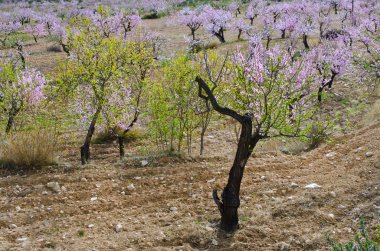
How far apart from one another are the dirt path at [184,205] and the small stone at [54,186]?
121 millimetres

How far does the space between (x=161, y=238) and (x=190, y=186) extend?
190cm

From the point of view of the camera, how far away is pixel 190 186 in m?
7.28

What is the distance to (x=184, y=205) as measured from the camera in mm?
6543

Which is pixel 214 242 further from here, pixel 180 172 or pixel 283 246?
pixel 180 172

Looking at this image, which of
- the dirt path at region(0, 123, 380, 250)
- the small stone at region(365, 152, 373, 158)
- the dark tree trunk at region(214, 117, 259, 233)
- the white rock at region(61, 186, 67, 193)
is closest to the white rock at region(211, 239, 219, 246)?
the dirt path at region(0, 123, 380, 250)

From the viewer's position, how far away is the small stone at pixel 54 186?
23.4 feet

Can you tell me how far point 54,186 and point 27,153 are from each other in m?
1.62

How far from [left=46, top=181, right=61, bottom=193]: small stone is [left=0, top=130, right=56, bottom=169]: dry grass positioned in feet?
4.44

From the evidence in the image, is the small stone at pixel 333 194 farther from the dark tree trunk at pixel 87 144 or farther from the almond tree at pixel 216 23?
the almond tree at pixel 216 23

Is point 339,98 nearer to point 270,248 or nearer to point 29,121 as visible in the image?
point 29,121

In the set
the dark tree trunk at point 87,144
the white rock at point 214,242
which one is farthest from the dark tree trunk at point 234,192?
the dark tree trunk at point 87,144

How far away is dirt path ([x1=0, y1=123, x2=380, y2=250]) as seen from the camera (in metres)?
5.46

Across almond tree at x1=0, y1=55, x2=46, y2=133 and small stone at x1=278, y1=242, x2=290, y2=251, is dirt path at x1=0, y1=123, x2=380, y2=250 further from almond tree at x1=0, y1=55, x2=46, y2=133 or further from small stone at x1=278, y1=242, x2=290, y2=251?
almond tree at x1=0, y1=55, x2=46, y2=133

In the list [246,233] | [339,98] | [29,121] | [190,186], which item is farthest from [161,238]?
[339,98]
